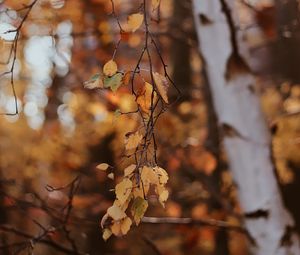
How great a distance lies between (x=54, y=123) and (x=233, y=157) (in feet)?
20.7

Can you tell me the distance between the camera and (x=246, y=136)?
251cm

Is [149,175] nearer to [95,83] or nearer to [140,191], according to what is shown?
[140,191]

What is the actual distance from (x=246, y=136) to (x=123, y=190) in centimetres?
113

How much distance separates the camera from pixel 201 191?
240 inches

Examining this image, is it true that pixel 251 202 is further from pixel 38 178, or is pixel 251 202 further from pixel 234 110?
pixel 38 178

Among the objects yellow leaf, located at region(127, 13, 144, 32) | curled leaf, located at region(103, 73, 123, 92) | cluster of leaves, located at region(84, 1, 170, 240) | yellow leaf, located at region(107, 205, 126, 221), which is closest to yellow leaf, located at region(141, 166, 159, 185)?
cluster of leaves, located at region(84, 1, 170, 240)

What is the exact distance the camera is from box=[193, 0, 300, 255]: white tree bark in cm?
246

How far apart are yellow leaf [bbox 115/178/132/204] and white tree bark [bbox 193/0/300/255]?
111 cm

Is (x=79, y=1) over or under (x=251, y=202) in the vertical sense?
under

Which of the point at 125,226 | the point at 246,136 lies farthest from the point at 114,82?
A: the point at 246,136

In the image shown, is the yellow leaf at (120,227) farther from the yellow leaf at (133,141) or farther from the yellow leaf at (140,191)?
the yellow leaf at (133,141)

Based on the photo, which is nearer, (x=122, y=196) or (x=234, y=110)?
(x=122, y=196)

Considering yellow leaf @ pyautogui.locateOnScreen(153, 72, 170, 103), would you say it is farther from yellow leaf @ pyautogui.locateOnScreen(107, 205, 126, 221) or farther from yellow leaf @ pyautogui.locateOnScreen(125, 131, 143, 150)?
yellow leaf @ pyautogui.locateOnScreen(107, 205, 126, 221)

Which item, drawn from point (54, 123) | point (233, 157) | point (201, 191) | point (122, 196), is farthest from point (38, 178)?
point (122, 196)
